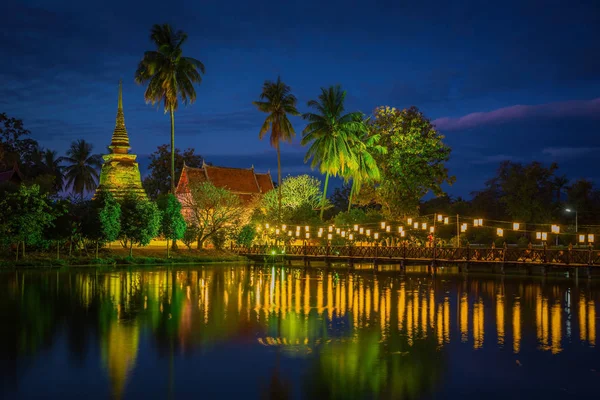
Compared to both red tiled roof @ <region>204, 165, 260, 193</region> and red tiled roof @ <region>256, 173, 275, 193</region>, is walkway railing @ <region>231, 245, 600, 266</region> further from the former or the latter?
red tiled roof @ <region>256, 173, 275, 193</region>

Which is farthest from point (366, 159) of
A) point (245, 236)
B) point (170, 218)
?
point (170, 218)

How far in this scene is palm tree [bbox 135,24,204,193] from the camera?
49.7 metres

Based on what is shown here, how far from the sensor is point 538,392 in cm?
1249

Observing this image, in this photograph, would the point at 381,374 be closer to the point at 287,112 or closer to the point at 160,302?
the point at 160,302

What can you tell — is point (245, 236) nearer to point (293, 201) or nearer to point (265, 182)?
point (293, 201)

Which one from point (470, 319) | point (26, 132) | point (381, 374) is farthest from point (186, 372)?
point (26, 132)

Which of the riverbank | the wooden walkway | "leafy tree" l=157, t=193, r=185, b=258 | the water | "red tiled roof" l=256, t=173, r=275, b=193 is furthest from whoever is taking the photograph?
"red tiled roof" l=256, t=173, r=275, b=193

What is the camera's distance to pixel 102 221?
4319 centimetres

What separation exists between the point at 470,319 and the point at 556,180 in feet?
183

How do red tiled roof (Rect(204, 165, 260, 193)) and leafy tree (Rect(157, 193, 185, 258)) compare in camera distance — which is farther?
red tiled roof (Rect(204, 165, 260, 193))

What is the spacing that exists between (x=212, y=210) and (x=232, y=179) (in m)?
15.7

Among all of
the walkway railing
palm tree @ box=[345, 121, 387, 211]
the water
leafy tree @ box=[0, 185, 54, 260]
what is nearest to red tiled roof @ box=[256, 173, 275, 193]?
the walkway railing

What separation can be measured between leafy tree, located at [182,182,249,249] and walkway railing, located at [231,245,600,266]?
2.85 metres

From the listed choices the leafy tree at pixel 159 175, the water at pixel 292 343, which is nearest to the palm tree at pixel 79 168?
the leafy tree at pixel 159 175
